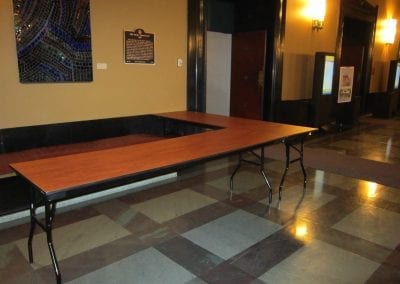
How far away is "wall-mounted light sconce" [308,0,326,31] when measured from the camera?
6.22 meters

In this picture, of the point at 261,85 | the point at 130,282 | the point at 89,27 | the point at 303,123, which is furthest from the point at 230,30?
the point at 130,282

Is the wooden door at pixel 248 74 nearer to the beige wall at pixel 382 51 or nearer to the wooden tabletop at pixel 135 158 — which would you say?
the wooden tabletop at pixel 135 158

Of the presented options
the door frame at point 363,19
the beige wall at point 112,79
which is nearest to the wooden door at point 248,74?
the beige wall at point 112,79

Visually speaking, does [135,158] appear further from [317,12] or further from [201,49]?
[317,12]

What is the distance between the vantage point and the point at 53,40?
335cm

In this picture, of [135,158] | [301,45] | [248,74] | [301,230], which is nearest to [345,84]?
[301,45]

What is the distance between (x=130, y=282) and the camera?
206 cm

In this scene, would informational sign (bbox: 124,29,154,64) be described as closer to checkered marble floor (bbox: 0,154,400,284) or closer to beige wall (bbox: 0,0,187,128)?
beige wall (bbox: 0,0,187,128)

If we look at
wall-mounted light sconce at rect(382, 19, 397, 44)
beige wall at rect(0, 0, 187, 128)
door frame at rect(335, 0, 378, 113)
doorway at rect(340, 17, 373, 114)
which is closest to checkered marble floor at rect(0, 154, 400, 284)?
beige wall at rect(0, 0, 187, 128)

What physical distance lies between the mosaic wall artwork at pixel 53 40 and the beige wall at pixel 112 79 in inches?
2.7

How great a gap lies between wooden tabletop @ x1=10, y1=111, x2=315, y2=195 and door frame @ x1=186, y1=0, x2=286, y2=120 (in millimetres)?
1709

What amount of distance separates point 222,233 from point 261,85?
12.8 ft

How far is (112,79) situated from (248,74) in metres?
3.15

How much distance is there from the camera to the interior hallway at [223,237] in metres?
2.16
